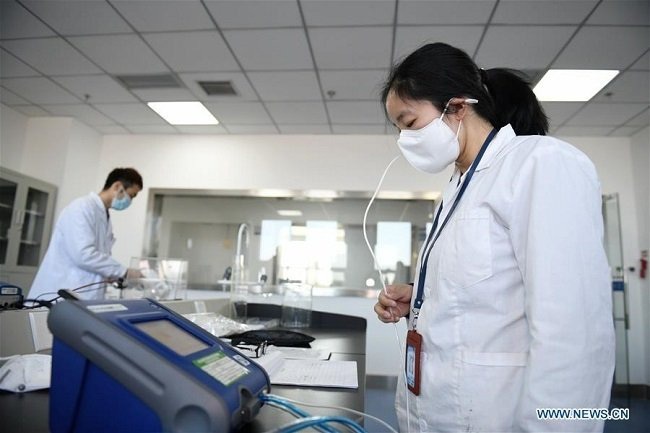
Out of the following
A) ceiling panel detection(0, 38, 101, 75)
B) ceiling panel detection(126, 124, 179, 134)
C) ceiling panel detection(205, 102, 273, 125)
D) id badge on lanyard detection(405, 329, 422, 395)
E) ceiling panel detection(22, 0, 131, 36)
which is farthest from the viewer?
ceiling panel detection(126, 124, 179, 134)

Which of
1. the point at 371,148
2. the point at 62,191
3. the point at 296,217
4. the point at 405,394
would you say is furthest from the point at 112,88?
the point at 405,394

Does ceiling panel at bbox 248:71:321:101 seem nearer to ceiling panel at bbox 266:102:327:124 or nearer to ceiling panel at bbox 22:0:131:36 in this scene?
ceiling panel at bbox 266:102:327:124

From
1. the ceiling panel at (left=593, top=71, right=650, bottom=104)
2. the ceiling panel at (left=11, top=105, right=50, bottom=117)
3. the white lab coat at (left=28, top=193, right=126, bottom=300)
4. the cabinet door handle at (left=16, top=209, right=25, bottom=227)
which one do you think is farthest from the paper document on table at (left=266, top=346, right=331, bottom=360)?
the ceiling panel at (left=11, top=105, right=50, bottom=117)

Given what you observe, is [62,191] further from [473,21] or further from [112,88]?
[473,21]

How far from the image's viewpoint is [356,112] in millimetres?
3836

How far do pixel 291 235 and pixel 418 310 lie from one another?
365 cm

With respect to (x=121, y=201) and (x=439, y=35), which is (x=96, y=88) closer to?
(x=121, y=201)

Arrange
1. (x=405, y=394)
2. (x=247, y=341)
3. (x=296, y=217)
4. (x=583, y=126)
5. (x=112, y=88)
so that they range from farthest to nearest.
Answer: (x=296, y=217), (x=583, y=126), (x=112, y=88), (x=247, y=341), (x=405, y=394)

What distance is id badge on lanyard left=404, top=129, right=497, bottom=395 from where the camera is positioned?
809 millimetres

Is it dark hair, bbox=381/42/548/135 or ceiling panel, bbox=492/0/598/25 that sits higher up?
ceiling panel, bbox=492/0/598/25

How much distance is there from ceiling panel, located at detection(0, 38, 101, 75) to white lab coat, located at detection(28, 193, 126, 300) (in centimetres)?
129

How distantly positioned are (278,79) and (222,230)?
1967mm

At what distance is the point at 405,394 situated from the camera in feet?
2.82

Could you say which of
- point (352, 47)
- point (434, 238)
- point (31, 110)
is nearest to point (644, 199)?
point (352, 47)
